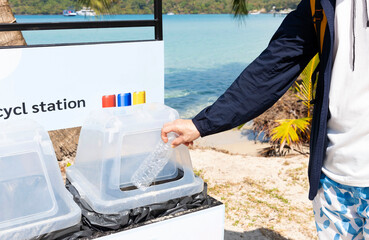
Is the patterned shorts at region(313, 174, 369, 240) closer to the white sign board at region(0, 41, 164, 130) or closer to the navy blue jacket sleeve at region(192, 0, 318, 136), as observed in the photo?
the navy blue jacket sleeve at region(192, 0, 318, 136)

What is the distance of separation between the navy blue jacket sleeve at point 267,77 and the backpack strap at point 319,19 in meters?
0.06

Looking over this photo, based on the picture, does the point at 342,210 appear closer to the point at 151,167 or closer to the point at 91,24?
the point at 151,167

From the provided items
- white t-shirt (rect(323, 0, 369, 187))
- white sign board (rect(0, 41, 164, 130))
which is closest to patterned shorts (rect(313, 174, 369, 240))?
white t-shirt (rect(323, 0, 369, 187))

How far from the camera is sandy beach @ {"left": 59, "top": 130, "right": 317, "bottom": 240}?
10.2ft

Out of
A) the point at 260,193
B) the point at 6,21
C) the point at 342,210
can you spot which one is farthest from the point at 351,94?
the point at 260,193

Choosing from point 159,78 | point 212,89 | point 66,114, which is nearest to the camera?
point 66,114

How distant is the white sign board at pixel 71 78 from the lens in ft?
6.02

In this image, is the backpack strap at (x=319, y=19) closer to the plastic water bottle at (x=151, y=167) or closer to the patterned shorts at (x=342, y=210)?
the patterned shorts at (x=342, y=210)

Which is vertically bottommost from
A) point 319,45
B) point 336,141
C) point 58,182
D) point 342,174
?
point 58,182

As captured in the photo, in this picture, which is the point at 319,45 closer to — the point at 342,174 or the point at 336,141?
the point at 336,141

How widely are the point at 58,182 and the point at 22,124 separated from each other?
354 millimetres

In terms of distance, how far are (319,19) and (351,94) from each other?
270 millimetres

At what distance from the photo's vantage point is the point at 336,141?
4.35 feet

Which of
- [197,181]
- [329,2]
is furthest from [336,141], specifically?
[197,181]
